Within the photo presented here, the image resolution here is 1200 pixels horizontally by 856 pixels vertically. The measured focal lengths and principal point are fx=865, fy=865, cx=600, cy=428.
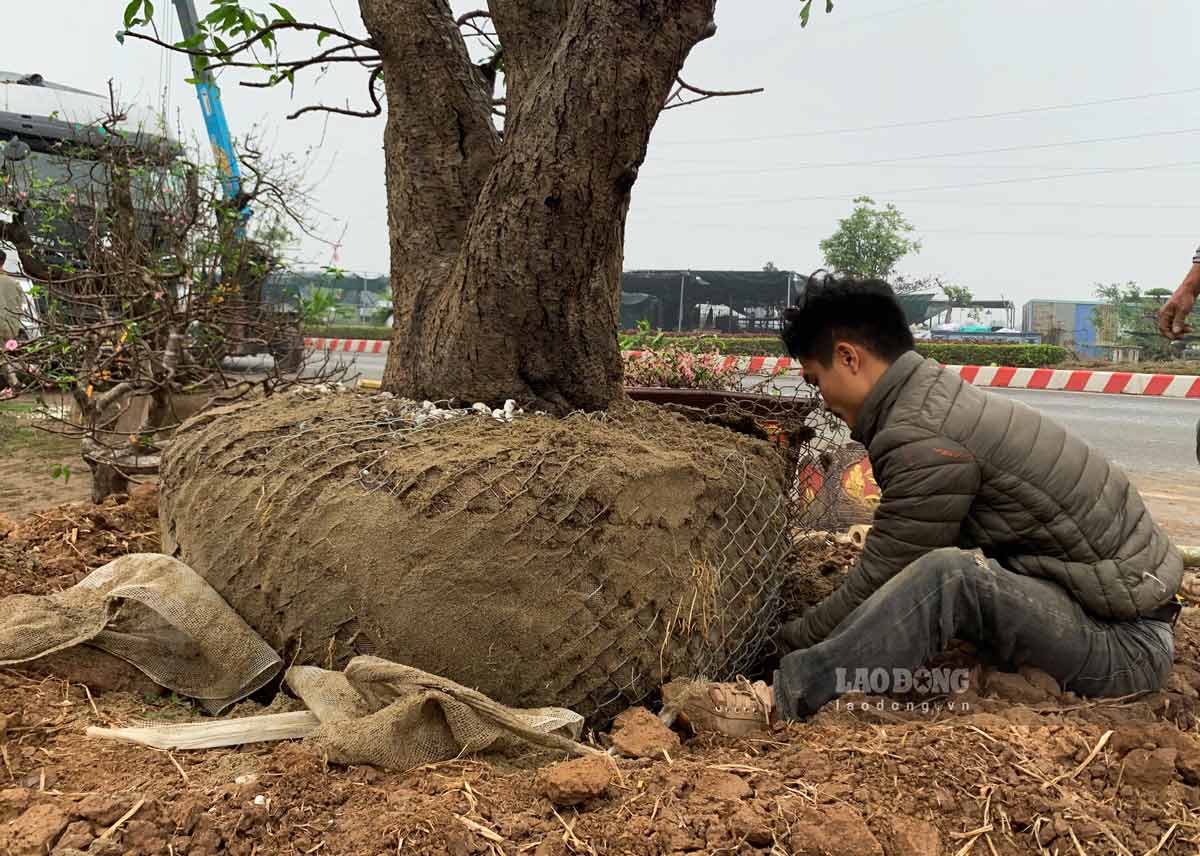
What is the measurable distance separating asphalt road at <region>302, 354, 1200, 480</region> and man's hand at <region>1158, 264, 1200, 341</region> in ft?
9.68

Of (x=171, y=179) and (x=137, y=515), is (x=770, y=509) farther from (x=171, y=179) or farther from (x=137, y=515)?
(x=171, y=179)

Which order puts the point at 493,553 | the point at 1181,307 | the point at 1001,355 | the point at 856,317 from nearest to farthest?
the point at 493,553 → the point at 856,317 → the point at 1181,307 → the point at 1001,355

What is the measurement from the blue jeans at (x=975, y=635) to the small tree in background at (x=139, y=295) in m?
2.21

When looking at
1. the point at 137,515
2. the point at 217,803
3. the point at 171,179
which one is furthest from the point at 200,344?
the point at 217,803

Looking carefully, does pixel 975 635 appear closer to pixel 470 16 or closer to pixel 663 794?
pixel 663 794

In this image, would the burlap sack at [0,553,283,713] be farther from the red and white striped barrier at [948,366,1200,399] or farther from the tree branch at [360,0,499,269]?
the red and white striped barrier at [948,366,1200,399]

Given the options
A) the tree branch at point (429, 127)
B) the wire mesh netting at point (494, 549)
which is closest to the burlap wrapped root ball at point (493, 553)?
the wire mesh netting at point (494, 549)

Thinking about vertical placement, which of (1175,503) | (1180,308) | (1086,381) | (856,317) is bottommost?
(1175,503)

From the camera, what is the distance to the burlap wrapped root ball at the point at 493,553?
76.3 inches

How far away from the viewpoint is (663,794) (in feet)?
5.06

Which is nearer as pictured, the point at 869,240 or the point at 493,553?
the point at 493,553

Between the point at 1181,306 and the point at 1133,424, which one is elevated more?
the point at 1181,306

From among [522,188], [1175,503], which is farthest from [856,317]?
[1175,503]

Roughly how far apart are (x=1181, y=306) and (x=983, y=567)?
1.53 m
